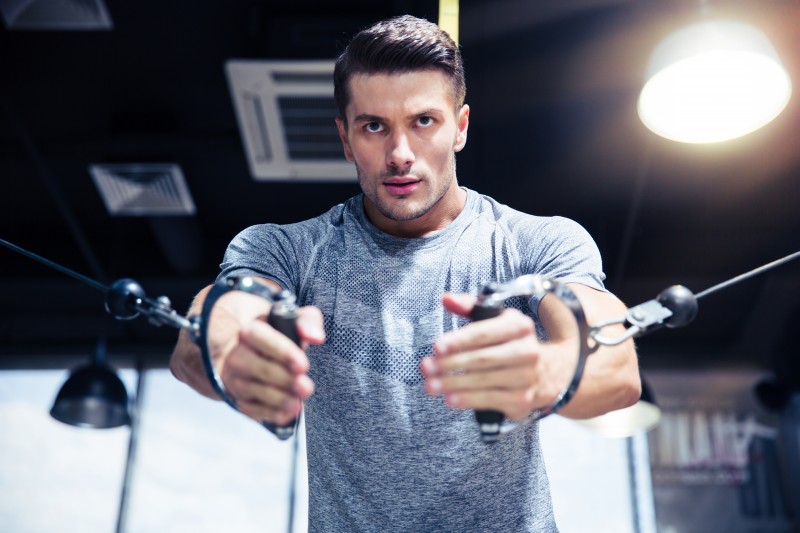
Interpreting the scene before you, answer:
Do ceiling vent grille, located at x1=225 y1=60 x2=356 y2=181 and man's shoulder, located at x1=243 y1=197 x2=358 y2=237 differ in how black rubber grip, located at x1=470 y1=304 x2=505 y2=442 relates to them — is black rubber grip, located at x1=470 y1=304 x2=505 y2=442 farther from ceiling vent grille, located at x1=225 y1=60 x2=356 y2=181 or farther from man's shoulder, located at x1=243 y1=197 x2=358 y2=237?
ceiling vent grille, located at x1=225 y1=60 x2=356 y2=181

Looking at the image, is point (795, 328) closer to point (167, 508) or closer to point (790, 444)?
Answer: point (790, 444)

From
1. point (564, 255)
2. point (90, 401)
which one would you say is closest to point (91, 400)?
point (90, 401)

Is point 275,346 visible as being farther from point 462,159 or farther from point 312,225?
point 462,159

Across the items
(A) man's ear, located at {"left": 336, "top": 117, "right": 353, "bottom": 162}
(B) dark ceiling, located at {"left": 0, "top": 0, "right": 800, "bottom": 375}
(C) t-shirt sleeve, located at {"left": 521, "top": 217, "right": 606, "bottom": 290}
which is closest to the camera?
(C) t-shirt sleeve, located at {"left": 521, "top": 217, "right": 606, "bottom": 290}

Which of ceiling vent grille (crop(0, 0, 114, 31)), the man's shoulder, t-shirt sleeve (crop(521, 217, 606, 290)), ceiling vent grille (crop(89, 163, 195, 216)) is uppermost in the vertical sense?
ceiling vent grille (crop(0, 0, 114, 31))

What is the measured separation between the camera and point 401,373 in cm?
132

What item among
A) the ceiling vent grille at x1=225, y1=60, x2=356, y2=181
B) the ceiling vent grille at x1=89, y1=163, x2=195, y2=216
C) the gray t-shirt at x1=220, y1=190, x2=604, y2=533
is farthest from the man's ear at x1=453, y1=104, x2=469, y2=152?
the ceiling vent grille at x1=89, y1=163, x2=195, y2=216

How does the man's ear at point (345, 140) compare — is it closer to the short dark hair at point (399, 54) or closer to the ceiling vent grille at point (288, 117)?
the short dark hair at point (399, 54)

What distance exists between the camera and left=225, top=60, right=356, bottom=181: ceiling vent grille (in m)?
3.02

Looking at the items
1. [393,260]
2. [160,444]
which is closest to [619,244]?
[160,444]

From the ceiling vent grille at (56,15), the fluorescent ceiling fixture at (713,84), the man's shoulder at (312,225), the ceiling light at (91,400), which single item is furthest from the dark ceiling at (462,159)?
the man's shoulder at (312,225)

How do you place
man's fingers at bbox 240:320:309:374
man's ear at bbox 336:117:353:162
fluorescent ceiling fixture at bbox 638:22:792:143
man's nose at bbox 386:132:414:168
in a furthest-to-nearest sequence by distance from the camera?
fluorescent ceiling fixture at bbox 638:22:792:143
man's ear at bbox 336:117:353:162
man's nose at bbox 386:132:414:168
man's fingers at bbox 240:320:309:374

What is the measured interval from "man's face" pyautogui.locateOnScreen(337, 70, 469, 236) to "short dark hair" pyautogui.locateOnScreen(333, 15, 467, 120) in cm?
2

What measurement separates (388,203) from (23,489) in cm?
481
